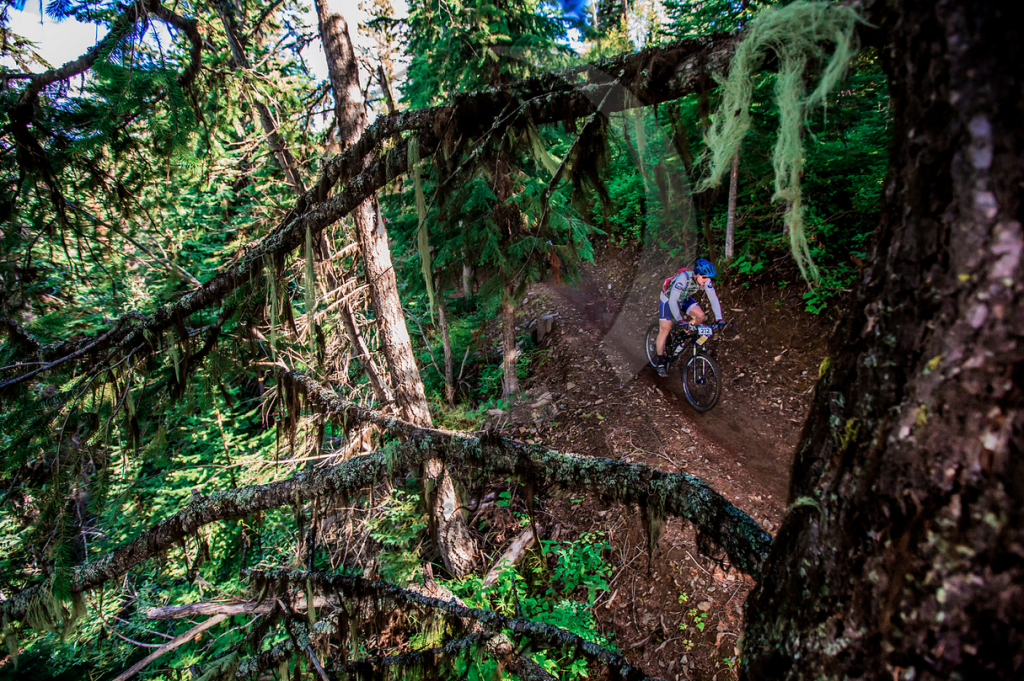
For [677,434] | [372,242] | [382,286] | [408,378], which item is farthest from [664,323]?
[372,242]

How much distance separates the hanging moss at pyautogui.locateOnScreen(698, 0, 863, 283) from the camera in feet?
4.22

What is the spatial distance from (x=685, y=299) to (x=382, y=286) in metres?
5.80

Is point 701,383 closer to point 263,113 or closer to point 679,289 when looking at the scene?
point 679,289

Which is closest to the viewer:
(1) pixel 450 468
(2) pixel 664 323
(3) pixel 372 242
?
(1) pixel 450 468

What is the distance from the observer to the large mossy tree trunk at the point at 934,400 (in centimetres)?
99

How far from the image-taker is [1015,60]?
933 millimetres

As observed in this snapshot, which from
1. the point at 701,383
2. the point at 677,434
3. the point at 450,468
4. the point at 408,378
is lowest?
the point at 677,434

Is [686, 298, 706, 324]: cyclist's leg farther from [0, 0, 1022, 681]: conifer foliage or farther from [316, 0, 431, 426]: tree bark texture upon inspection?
[316, 0, 431, 426]: tree bark texture

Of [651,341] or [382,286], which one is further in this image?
→ [651,341]

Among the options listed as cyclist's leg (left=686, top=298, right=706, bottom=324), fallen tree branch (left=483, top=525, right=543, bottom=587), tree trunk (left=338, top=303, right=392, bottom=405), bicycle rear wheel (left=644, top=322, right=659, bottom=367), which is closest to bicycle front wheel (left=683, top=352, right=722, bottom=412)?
cyclist's leg (left=686, top=298, right=706, bottom=324)

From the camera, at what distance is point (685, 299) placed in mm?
8445

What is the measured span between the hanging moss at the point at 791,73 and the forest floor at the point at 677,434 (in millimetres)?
3674

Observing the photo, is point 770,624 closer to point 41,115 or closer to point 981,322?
point 981,322

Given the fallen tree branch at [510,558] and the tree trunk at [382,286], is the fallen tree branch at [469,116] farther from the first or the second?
the fallen tree branch at [510,558]
